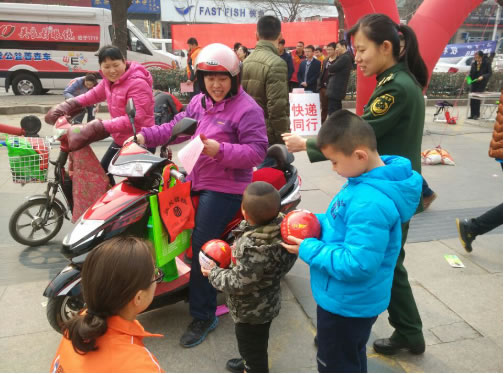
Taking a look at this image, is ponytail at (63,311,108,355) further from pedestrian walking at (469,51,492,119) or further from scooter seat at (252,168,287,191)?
pedestrian walking at (469,51,492,119)

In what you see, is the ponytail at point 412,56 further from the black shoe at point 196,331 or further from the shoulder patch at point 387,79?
the black shoe at point 196,331

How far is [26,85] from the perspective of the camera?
45.7 feet

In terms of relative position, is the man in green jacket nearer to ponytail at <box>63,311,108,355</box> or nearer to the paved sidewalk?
the paved sidewalk

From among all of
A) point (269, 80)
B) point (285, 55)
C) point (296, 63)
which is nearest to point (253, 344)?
point (269, 80)

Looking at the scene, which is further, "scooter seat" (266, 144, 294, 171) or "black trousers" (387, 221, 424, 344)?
"scooter seat" (266, 144, 294, 171)

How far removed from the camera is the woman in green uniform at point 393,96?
2195 mm

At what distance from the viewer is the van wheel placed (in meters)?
13.8

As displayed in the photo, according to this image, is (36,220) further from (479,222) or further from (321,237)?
(479,222)

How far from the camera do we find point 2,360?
8.37ft

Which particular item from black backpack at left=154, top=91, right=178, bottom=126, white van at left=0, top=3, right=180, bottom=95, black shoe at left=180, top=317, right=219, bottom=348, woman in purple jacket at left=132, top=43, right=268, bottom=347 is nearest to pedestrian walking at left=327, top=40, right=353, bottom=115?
black backpack at left=154, top=91, right=178, bottom=126

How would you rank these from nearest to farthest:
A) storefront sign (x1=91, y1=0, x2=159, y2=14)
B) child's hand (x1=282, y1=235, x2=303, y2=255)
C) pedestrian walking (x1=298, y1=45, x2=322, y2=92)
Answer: child's hand (x1=282, y1=235, x2=303, y2=255), pedestrian walking (x1=298, y1=45, x2=322, y2=92), storefront sign (x1=91, y1=0, x2=159, y2=14)

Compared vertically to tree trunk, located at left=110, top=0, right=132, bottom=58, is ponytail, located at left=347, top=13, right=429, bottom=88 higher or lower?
lower

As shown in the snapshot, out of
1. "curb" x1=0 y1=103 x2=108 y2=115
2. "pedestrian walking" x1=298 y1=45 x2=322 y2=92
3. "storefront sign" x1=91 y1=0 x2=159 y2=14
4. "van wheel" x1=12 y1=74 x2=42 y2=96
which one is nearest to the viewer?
"pedestrian walking" x1=298 y1=45 x2=322 y2=92

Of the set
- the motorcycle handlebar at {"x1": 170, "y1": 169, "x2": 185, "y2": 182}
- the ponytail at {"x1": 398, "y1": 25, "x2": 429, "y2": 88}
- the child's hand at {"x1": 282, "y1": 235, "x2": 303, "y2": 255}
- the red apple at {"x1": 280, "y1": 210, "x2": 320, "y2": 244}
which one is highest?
the ponytail at {"x1": 398, "y1": 25, "x2": 429, "y2": 88}
